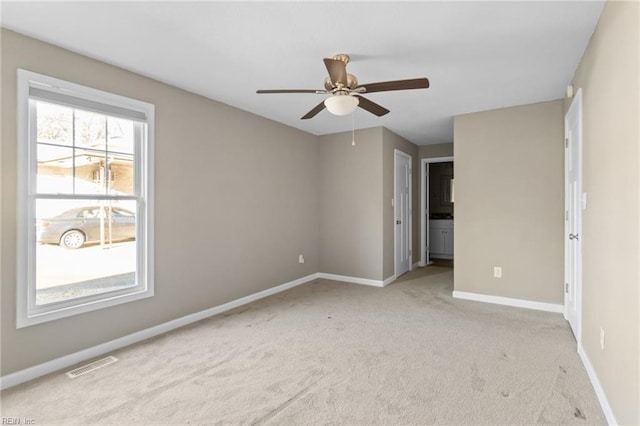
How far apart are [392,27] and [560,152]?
2825 mm

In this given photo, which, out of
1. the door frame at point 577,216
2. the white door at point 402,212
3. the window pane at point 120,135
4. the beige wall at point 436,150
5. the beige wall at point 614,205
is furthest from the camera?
the beige wall at point 436,150

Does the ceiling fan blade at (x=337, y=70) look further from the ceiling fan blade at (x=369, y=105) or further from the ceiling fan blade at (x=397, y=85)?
the ceiling fan blade at (x=369, y=105)

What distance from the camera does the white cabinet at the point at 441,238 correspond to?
7.55m

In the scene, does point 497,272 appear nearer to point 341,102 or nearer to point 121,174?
point 341,102

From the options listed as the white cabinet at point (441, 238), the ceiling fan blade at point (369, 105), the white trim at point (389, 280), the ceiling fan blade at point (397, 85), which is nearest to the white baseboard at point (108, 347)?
the white trim at point (389, 280)

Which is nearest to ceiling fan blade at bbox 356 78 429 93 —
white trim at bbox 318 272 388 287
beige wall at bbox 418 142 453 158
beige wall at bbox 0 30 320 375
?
beige wall at bbox 0 30 320 375

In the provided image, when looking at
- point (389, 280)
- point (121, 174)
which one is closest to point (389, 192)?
point (389, 280)

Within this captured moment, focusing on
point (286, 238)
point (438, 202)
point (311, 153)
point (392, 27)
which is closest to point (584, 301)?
point (392, 27)

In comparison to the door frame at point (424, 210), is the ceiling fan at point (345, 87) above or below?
above

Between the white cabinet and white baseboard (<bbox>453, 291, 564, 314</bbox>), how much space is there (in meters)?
3.24

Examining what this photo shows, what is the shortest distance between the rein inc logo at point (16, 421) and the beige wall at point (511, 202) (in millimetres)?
4407

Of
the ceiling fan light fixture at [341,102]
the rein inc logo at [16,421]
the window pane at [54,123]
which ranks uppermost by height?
the ceiling fan light fixture at [341,102]

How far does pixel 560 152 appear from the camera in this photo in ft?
12.7

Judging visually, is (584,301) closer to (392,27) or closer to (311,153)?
(392,27)
